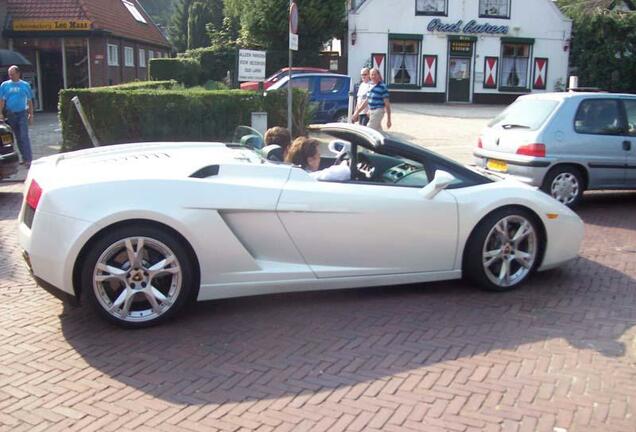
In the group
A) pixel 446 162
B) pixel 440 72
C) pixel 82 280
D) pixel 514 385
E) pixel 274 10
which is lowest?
pixel 514 385

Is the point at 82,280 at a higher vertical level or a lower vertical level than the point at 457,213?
lower

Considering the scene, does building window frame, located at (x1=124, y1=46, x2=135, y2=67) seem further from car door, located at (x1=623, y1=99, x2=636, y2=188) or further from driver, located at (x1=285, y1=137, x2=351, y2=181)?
driver, located at (x1=285, y1=137, x2=351, y2=181)

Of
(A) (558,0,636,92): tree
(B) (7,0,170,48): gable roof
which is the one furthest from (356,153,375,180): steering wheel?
(A) (558,0,636,92): tree

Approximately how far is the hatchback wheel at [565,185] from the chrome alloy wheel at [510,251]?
3453mm

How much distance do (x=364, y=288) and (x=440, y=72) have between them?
28.8 m

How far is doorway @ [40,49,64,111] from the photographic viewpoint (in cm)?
2754

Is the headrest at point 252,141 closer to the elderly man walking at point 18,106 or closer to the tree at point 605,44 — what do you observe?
the elderly man walking at point 18,106

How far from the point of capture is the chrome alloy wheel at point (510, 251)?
4.98 metres

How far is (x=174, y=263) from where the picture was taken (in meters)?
4.18

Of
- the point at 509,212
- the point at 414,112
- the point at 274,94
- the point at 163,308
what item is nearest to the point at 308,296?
the point at 163,308

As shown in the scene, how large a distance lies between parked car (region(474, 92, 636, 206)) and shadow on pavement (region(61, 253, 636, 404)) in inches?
128

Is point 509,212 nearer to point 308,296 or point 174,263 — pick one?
point 308,296

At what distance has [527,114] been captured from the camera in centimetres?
865

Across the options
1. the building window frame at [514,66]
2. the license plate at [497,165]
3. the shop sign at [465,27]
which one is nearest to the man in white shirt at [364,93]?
the license plate at [497,165]
